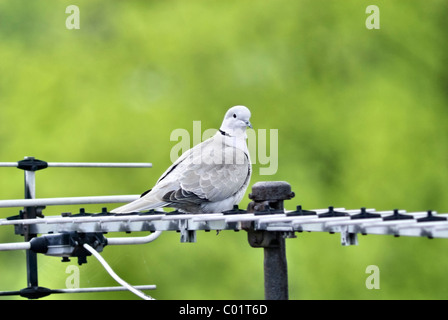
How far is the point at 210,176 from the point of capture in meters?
4.07

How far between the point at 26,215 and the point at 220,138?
114cm

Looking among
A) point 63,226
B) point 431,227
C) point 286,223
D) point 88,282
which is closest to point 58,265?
point 88,282

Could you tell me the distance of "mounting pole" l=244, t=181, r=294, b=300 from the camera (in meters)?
2.79

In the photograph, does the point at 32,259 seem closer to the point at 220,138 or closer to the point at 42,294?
the point at 42,294

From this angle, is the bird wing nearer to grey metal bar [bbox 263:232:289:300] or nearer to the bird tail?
the bird tail

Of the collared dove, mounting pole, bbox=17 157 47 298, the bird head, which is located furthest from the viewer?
the bird head

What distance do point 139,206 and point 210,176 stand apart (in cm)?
48

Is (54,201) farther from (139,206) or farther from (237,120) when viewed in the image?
(237,120)

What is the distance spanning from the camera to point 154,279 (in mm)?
8633

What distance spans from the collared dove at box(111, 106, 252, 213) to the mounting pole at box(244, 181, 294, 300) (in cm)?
99

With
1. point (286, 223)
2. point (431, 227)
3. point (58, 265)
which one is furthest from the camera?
point (58, 265)

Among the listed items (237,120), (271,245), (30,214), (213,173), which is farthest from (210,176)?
(271,245)

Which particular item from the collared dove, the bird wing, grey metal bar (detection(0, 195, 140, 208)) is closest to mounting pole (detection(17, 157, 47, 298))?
grey metal bar (detection(0, 195, 140, 208))

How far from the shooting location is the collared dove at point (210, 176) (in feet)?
12.8
